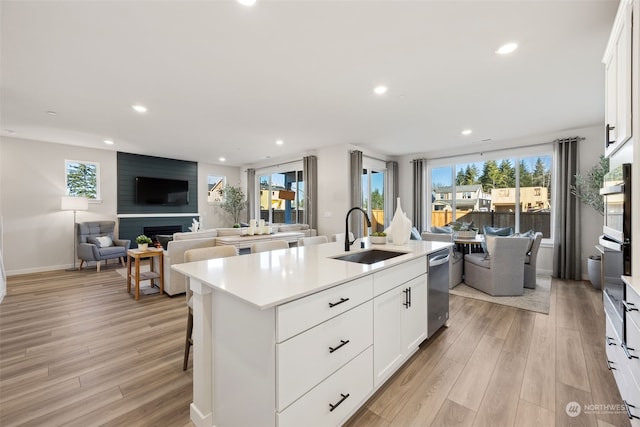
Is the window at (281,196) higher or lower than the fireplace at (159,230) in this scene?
higher

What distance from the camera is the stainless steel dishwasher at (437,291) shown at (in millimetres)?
2484

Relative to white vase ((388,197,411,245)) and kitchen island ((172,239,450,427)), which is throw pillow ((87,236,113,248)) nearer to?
kitchen island ((172,239,450,427))

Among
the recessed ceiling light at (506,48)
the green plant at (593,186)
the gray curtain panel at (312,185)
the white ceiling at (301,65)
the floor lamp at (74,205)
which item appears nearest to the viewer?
the white ceiling at (301,65)

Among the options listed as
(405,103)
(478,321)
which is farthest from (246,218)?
(478,321)

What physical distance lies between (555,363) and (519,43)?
270 cm

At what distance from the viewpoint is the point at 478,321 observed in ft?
9.88

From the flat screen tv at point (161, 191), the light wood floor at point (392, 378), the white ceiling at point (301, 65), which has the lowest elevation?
the light wood floor at point (392, 378)

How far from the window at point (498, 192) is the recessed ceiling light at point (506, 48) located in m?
3.96

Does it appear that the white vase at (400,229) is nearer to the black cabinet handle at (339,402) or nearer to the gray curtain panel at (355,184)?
the black cabinet handle at (339,402)

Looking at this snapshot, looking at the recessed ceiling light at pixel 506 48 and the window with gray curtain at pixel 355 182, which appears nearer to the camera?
the recessed ceiling light at pixel 506 48

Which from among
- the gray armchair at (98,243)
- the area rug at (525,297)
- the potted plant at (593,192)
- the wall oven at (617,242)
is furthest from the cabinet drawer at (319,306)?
the gray armchair at (98,243)

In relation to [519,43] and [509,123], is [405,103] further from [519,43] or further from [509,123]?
[509,123]

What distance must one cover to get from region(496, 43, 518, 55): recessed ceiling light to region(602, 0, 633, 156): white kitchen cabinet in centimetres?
61

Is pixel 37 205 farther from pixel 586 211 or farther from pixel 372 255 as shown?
pixel 586 211
